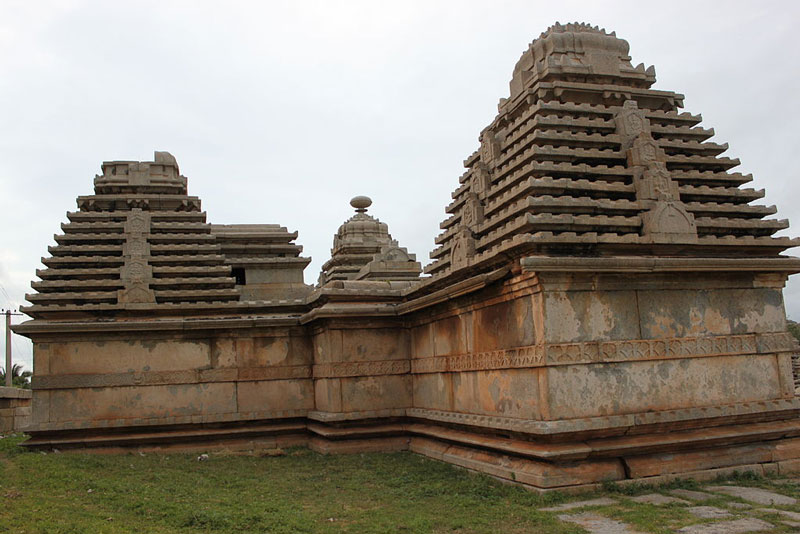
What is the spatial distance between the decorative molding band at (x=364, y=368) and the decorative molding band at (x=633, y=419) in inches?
132

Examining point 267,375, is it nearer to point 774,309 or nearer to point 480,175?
point 480,175

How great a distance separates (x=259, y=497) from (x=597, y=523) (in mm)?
4697

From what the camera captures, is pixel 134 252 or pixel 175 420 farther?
pixel 134 252

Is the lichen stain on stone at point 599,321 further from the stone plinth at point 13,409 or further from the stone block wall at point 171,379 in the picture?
the stone plinth at point 13,409

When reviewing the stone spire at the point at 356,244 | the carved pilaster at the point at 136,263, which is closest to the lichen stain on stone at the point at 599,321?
the carved pilaster at the point at 136,263

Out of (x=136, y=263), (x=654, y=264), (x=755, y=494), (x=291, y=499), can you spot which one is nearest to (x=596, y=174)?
(x=654, y=264)

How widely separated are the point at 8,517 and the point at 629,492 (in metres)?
7.25

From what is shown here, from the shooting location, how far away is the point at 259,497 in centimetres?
995

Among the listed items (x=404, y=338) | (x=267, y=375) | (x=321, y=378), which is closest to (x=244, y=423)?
(x=267, y=375)

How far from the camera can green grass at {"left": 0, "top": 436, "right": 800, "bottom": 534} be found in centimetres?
782

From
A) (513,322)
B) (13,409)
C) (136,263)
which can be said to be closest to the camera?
(513,322)

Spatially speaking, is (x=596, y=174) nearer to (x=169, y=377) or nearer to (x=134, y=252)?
(x=169, y=377)

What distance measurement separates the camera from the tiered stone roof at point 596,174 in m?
10.4

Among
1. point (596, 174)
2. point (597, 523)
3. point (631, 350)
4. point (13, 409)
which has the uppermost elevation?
point (596, 174)
